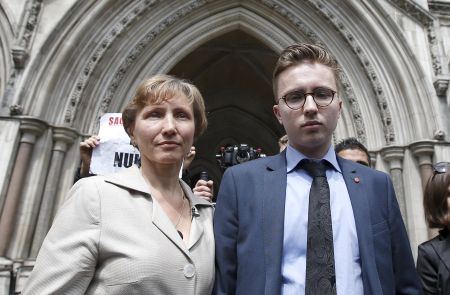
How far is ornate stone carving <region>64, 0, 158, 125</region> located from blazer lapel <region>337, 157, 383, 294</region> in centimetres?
522

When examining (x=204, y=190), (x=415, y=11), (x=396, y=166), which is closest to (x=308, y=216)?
(x=204, y=190)

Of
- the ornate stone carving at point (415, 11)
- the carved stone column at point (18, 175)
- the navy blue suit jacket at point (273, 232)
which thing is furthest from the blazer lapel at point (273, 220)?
the ornate stone carving at point (415, 11)

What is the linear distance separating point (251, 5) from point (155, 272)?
6.91 meters

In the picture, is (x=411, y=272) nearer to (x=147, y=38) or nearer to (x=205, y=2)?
(x=147, y=38)

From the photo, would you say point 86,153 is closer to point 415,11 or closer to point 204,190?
point 204,190

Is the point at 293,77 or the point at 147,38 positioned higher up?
the point at 147,38

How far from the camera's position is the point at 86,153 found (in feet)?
7.01

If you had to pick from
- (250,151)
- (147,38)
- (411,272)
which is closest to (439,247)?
(411,272)

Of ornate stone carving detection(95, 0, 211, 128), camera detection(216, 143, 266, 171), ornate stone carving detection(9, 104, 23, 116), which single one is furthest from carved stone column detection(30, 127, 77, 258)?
camera detection(216, 143, 266, 171)

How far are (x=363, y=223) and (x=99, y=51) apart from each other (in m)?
5.88

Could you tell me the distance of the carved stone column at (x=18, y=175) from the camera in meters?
4.70

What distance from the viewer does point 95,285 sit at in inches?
37.0

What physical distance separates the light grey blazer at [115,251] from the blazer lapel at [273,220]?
193 millimetres

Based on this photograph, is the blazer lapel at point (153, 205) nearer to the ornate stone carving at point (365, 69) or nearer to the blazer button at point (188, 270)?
the blazer button at point (188, 270)
